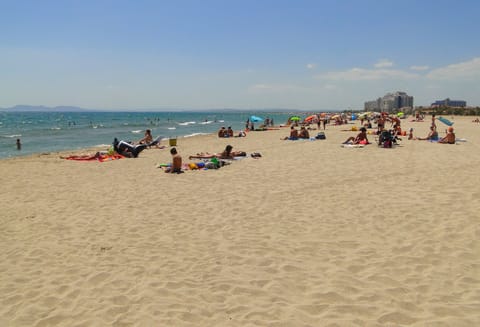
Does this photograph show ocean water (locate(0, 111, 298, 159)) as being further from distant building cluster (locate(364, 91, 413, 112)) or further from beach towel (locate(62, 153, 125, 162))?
distant building cluster (locate(364, 91, 413, 112))

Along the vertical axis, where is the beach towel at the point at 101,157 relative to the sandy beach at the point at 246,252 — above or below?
above

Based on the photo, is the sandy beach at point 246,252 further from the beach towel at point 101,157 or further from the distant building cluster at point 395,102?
the distant building cluster at point 395,102

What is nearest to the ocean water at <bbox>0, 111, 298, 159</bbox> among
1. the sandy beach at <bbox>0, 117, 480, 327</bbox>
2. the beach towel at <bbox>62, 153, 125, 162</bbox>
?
the beach towel at <bbox>62, 153, 125, 162</bbox>

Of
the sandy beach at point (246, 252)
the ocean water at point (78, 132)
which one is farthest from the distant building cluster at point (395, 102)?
the sandy beach at point (246, 252)

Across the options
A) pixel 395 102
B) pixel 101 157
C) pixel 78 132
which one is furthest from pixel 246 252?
pixel 395 102

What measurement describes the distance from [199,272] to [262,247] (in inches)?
42.6

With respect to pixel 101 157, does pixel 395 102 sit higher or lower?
higher

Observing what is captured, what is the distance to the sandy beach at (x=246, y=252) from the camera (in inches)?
136

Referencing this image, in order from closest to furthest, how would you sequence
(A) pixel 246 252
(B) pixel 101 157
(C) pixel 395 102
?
(A) pixel 246 252 → (B) pixel 101 157 → (C) pixel 395 102

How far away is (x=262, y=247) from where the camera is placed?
5.03 metres

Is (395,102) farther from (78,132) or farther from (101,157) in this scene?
(101,157)

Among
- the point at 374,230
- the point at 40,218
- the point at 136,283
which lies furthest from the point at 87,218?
the point at 374,230

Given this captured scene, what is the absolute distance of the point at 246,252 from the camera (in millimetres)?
4871

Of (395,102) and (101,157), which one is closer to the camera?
(101,157)
